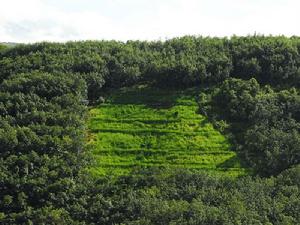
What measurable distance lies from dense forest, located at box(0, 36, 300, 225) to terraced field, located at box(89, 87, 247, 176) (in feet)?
7.23

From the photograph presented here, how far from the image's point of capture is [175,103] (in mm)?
105500

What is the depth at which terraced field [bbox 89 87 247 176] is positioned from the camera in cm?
9119

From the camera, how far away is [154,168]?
279 ft

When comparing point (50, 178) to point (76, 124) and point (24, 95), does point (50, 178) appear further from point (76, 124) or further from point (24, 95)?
point (24, 95)

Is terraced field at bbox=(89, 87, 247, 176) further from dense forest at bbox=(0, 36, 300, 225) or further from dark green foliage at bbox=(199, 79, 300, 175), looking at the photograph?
dark green foliage at bbox=(199, 79, 300, 175)

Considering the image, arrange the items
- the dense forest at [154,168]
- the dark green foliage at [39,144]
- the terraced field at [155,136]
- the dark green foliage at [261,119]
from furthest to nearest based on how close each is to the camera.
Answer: the terraced field at [155,136], the dark green foliage at [261,119], the dark green foliage at [39,144], the dense forest at [154,168]

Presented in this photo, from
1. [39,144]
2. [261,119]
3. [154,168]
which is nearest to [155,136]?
[154,168]

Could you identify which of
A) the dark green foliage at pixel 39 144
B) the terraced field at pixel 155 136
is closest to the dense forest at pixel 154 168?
the dark green foliage at pixel 39 144

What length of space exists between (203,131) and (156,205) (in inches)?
1031

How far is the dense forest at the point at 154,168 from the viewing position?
249ft

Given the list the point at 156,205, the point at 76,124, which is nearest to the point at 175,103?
the point at 76,124

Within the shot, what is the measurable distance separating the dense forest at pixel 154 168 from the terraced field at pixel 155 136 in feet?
7.23

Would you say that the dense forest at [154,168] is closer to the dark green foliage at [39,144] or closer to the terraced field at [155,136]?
the dark green foliage at [39,144]

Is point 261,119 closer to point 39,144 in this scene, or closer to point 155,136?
point 155,136
